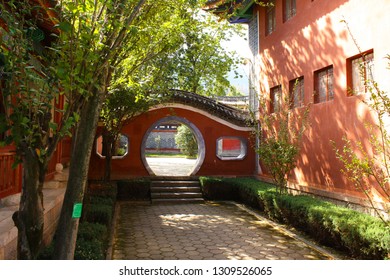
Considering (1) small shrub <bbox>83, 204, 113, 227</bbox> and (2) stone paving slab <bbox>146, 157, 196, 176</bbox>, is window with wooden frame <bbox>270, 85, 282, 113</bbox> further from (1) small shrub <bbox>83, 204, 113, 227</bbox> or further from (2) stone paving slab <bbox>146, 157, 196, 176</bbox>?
(1) small shrub <bbox>83, 204, 113, 227</bbox>

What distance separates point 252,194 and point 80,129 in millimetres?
7246

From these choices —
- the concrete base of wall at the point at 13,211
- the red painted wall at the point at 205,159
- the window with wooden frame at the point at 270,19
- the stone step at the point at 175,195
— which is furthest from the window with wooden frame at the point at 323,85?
the concrete base of wall at the point at 13,211

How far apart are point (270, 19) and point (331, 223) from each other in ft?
26.4

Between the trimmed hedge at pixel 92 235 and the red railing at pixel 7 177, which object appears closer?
the trimmed hedge at pixel 92 235

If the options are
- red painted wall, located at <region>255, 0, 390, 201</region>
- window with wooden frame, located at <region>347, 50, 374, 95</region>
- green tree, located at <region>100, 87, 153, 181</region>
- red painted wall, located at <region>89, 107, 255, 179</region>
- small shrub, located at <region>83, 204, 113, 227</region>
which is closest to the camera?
small shrub, located at <region>83, 204, 113, 227</region>

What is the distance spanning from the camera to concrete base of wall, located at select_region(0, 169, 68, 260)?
10.4 ft

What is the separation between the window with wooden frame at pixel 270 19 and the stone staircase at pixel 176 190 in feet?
19.7

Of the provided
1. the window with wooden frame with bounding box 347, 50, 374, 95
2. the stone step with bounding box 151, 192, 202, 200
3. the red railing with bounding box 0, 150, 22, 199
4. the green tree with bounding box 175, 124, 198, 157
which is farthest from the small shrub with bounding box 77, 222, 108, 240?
the green tree with bounding box 175, 124, 198, 157

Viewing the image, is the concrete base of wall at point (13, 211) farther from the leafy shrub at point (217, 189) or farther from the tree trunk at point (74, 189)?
the leafy shrub at point (217, 189)

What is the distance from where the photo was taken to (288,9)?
994cm

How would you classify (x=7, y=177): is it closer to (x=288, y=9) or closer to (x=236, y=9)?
(x=236, y=9)

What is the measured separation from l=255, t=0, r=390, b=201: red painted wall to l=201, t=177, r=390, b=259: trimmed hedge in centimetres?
118

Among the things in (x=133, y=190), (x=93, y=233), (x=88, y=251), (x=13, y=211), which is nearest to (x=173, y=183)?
(x=133, y=190)

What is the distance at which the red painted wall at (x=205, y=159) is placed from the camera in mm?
11633
